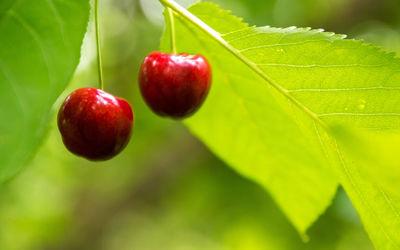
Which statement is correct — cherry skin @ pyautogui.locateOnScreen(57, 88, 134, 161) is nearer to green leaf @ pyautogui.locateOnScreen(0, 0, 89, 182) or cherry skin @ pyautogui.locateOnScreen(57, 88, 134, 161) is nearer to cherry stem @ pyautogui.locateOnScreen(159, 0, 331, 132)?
green leaf @ pyautogui.locateOnScreen(0, 0, 89, 182)

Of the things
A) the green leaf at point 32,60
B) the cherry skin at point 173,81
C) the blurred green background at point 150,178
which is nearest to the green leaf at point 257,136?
the cherry skin at point 173,81

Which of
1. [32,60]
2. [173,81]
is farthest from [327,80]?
[32,60]

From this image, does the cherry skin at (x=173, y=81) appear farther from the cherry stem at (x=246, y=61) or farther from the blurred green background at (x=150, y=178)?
the blurred green background at (x=150, y=178)

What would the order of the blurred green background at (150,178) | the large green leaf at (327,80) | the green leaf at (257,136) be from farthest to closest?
the blurred green background at (150,178) → the green leaf at (257,136) → the large green leaf at (327,80)

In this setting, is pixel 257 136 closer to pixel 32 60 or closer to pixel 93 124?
pixel 93 124

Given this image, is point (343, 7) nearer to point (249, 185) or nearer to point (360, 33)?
point (360, 33)

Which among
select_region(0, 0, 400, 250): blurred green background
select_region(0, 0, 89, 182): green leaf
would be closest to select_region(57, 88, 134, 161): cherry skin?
select_region(0, 0, 89, 182): green leaf
